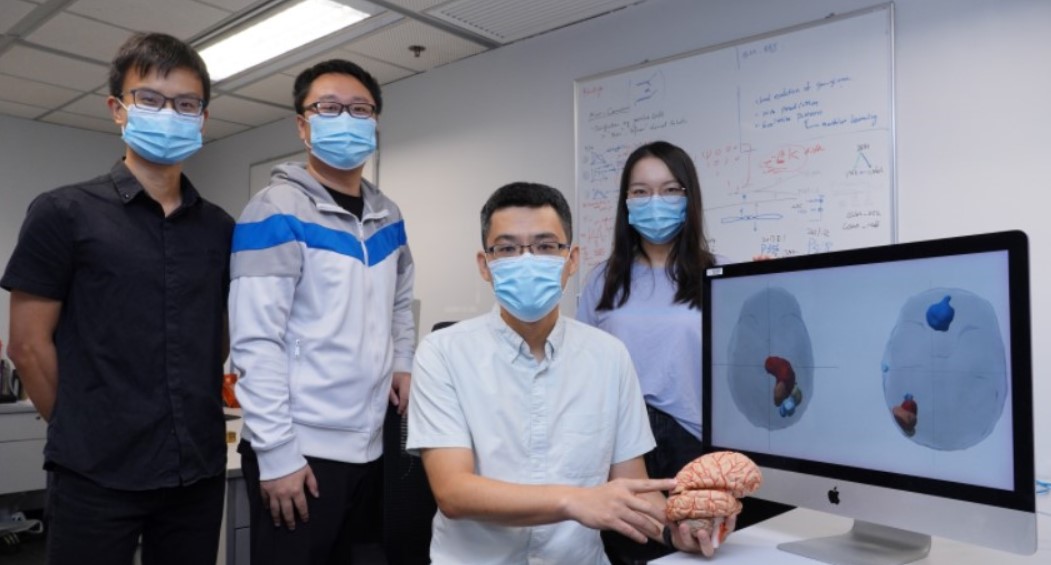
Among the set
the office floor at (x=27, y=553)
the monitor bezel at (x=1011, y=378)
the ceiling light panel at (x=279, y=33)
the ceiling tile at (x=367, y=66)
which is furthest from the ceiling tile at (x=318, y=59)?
the monitor bezel at (x=1011, y=378)

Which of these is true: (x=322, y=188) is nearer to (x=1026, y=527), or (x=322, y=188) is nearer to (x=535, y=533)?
(x=535, y=533)

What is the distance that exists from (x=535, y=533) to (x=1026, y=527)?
2.33 ft

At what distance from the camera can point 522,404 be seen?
52.4 inches

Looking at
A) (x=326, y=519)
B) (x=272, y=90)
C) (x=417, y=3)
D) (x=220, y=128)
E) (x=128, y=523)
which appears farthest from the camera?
(x=220, y=128)

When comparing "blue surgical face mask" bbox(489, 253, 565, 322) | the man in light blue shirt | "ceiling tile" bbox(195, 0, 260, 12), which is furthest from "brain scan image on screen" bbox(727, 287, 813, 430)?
"ceiling tile" bbox(195, 0, 260, 12)

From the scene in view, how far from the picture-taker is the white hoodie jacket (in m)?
1.49

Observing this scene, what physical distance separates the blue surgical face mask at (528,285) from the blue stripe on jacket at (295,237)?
416 millimetres

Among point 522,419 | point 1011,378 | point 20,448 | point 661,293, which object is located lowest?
point 20,448

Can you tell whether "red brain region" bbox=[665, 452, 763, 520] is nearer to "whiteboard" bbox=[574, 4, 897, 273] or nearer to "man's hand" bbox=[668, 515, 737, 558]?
"man's hand" bbox=[668, 515, 737, 558]

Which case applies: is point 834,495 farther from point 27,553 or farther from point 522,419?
point 27,553

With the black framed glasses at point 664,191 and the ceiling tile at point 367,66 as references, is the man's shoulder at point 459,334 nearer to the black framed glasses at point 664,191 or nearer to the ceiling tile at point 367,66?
the black framed glasses at point 664,191

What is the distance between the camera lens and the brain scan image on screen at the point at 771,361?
3.88ft

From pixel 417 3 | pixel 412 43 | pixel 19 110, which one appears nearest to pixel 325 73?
pixel 417 3

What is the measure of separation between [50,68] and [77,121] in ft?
4.28
